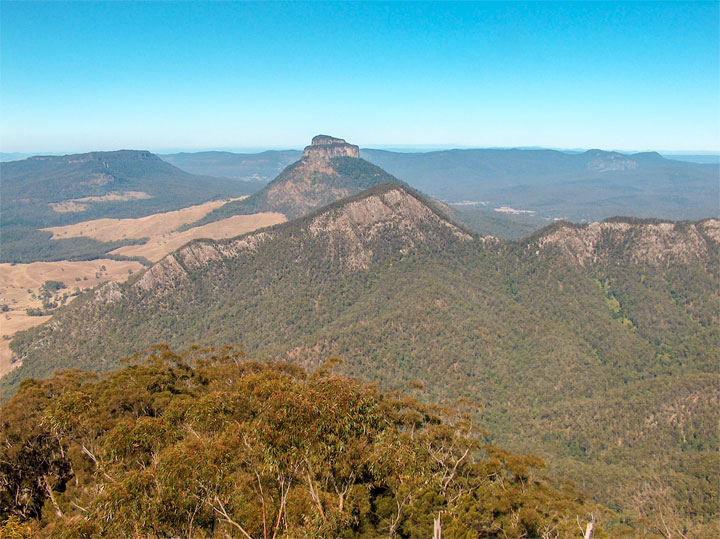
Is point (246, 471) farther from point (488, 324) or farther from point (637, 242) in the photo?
point (637, 242)

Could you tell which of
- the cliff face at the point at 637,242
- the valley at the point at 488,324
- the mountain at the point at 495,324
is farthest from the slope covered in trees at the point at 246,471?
the cliff face at the point at 637,242

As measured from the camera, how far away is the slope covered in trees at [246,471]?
2536 centimetres

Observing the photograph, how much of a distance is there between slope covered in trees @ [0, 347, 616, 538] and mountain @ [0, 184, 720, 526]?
5629 centimetres

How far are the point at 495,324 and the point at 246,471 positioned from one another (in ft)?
455

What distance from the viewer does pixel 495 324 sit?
158 metres

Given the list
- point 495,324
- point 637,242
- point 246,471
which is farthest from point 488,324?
point 246,471

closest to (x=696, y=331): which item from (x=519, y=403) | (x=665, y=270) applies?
(x=665, y=270)

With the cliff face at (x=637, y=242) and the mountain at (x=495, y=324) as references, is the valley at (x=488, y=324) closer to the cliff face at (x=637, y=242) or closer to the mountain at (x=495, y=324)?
the mountain at (x=495, y=324)

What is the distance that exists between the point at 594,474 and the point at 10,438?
107301mm

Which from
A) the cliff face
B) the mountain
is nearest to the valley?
the mountain

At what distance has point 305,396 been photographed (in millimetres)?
27516

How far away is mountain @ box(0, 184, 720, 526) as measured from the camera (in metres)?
107

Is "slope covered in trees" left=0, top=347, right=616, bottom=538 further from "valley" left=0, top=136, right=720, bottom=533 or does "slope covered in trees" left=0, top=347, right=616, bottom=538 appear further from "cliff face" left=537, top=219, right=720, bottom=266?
"cliff face" left=537, top=219, right=720, bottom=266

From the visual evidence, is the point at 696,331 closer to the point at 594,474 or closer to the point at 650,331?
the point at 650,331
